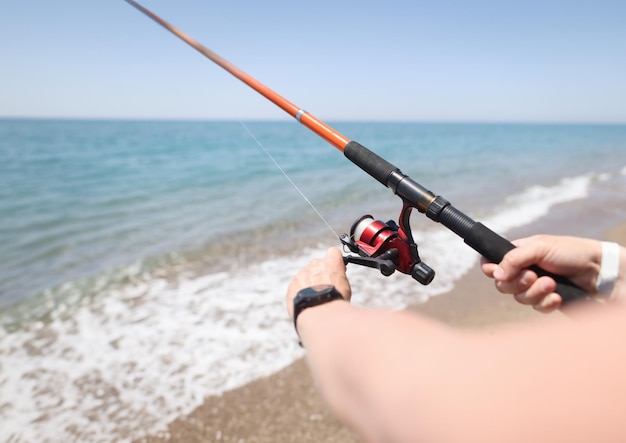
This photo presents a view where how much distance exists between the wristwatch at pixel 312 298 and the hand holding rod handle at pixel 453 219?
721mm

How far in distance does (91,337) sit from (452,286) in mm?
4795

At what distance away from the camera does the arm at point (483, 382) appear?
1.75 ft

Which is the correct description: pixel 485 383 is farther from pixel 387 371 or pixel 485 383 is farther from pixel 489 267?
pixel 489 267

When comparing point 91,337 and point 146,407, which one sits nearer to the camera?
point 146,407

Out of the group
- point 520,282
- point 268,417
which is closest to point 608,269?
point 520,282

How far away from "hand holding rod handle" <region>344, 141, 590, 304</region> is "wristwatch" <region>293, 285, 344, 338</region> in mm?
721

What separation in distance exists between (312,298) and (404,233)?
0.85 meters

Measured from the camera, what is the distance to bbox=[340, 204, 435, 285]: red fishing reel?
6.13 ft

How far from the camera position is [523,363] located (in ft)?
1.98

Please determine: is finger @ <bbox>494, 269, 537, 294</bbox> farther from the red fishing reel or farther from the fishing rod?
the red fishing reel

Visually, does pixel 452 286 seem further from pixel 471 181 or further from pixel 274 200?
pixel 471 181

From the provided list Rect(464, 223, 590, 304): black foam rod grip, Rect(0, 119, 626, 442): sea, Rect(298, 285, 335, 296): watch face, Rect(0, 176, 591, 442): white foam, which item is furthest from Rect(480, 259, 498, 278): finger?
Rect(0, 176, 591, 442): white foam

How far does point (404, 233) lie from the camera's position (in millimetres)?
1909

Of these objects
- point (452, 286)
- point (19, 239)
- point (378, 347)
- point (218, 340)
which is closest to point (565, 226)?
point (452, 286)
